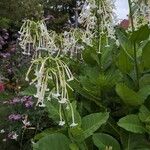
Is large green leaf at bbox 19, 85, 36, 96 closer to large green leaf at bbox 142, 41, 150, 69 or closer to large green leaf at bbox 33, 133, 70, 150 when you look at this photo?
large green leaf at bbox 33, 133, 70, 150

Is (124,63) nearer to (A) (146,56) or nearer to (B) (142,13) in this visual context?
(A) (146,56)

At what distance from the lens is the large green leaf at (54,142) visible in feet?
10.6

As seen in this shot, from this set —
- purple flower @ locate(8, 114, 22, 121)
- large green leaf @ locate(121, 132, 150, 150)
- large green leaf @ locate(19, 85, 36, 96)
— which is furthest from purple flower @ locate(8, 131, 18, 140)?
large green leaf @ locate(121, 132, 150, 150)

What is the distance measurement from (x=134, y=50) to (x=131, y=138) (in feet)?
1.72

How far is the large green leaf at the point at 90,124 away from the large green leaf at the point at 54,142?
0.25ft

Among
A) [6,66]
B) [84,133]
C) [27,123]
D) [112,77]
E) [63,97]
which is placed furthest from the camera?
[6,66]

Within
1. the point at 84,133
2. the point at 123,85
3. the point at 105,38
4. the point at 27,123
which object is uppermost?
the point at 105,38

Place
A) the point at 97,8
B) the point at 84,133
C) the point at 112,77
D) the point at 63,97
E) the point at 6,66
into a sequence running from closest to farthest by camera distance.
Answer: the point at 63,97, the point at 84,133, the point at 112,77, the point at 97,8, the point at 6,66

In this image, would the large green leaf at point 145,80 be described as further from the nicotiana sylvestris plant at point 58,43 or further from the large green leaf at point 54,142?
the large green leaf at point 54,142

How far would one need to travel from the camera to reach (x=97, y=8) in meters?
3.88

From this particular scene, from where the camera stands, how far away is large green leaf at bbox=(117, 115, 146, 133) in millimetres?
3301

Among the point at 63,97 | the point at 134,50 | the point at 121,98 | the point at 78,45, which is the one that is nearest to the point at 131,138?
the point at 121,98

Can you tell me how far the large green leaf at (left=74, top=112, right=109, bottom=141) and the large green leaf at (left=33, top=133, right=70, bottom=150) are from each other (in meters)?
0.08

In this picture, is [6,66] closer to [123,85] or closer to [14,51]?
[14,51]
